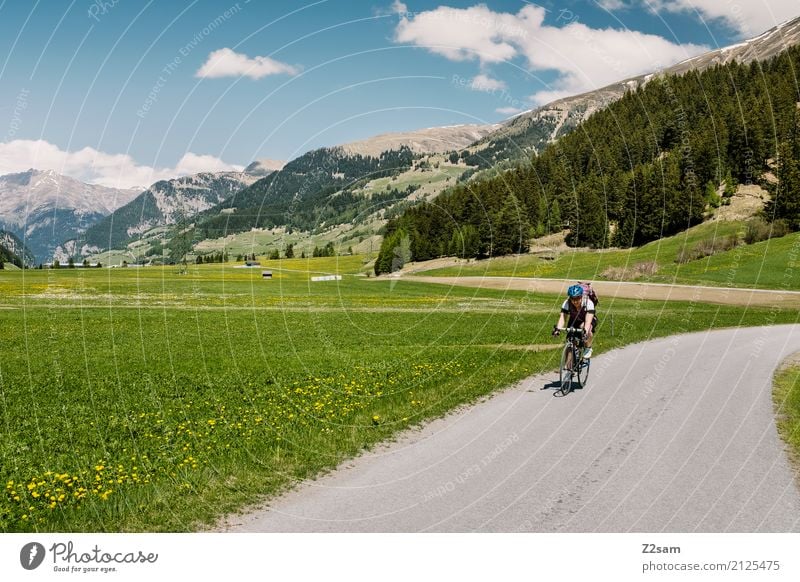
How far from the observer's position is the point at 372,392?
17.9 m

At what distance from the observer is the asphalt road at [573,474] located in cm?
759

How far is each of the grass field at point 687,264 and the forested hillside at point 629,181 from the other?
3815mm

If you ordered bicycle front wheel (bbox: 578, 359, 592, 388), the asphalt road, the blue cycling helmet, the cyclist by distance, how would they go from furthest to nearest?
1. bicycle front wheel (bbox: 578, 359, 592, 388)
2. the cyclist
3. the blue cycling helmet
4. the asphalt road

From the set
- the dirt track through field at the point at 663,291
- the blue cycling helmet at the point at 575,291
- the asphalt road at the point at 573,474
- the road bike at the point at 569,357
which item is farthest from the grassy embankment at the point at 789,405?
the dirt track through field at the point at 663,291

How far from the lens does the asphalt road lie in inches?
299

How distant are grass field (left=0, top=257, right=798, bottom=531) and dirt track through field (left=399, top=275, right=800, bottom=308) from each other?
314 inches

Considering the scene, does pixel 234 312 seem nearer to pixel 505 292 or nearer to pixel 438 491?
pixel 505 292

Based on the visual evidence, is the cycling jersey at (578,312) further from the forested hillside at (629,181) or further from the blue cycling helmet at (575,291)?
the forested hillside at (629,181)

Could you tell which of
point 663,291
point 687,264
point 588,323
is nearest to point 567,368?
point 588,323

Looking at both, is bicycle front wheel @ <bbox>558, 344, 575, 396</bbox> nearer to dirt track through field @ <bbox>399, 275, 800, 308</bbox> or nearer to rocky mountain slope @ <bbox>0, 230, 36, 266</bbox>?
rocky mountain slope @ <bbox>0, 230, 36, 266</bbox>

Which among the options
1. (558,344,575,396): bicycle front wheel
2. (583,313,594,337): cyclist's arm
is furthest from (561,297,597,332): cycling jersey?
(558,344,575,396): bicycle front wheel

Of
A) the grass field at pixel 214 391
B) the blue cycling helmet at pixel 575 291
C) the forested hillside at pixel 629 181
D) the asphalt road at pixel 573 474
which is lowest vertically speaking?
the grass field at pixel 214 391

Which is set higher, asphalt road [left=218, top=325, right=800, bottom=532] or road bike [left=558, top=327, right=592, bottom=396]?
road bike [left=558, top=327, right=592, bottom=396]
